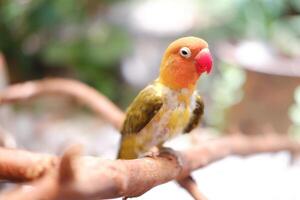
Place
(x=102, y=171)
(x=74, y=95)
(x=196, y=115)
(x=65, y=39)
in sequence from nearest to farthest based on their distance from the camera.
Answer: (x=102, y=171)
(x=196, y=115)
(x=74, y=95)
(x=65, y=39)

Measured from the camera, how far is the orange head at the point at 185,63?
0.57 metres

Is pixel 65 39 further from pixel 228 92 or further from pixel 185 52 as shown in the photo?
pixel 185 52

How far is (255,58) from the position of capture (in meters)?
1.23

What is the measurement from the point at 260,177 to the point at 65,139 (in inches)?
30.9

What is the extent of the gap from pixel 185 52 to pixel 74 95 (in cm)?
48

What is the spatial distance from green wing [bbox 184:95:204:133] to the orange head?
4 centimetres

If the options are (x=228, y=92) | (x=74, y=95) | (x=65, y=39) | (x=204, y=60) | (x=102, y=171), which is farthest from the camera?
(x=65, y=39)

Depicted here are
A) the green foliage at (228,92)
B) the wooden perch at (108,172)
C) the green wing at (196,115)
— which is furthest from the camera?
the green foliage at (228,92)

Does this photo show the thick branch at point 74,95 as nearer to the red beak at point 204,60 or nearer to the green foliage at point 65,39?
the red beak at point 204,60

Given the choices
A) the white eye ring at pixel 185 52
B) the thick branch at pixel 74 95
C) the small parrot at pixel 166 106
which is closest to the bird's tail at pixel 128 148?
the small parrot at pixel 166 106

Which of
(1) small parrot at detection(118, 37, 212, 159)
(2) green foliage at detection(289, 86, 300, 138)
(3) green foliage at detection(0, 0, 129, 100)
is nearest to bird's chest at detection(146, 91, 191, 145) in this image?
(1) small parrot at detection(118, 37, 212, 159)

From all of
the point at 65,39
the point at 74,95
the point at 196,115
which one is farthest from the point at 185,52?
the point at 65,39

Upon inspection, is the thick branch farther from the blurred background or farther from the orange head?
the orange head

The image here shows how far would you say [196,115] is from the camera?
67cm
